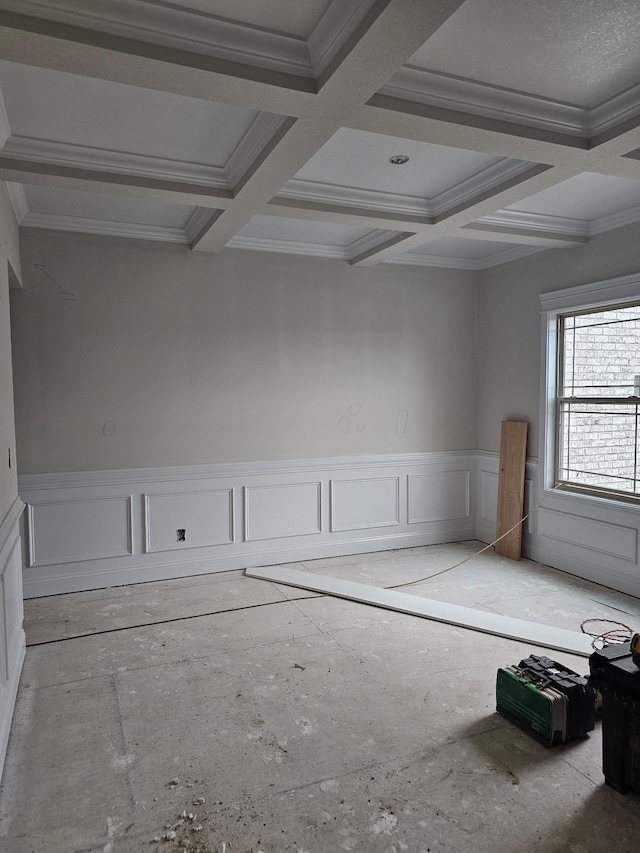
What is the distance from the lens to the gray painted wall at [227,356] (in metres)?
4.49

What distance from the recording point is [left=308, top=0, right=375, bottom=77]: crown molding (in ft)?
6.47

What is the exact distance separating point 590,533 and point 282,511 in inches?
102

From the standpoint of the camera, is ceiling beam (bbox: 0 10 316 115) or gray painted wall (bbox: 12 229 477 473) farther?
gray painted wall (bbox: 12 229 477 473)

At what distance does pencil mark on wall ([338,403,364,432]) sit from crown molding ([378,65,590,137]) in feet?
10.3

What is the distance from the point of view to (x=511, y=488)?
18.1ft

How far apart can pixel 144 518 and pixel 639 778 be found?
3741 millimetres

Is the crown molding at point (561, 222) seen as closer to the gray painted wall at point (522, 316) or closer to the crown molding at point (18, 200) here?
the gray painted wall at point (522, 316)

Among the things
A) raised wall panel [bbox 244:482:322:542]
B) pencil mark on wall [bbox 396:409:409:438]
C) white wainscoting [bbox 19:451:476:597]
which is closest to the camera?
white wainscoting [bbox 19:451:476:597]

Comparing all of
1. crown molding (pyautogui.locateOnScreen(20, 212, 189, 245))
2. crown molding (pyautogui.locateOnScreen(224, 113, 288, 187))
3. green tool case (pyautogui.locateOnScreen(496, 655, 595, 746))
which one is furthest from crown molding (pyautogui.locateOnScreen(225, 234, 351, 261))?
green tool case (pyautogui.locateOnScreen(496, 655, 595, 746))

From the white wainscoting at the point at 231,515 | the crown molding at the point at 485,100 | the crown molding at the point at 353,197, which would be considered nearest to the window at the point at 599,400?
the white wainscoting at the point at 231,515

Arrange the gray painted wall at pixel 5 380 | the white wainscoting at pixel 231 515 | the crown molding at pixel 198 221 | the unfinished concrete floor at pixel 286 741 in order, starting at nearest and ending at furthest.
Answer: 1. the unfinished concrete floor at pixel 286 741
2. the gray painted wall at pixel 5 380
3. the crown molding at pixel 198 221
4. the white wainscoting at pixel 231 515

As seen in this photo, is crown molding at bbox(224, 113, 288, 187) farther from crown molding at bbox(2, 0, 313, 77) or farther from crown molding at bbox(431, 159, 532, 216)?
crown molding at bbox(431, 159, 532, 216)

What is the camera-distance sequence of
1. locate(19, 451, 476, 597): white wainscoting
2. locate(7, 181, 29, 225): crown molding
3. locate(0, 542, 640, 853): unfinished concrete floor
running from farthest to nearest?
1. locate(19, 451, 476, 597): white wainscoting
2. locate(7, 181, 29, 225): crown molding
3. locate(0, 542, 640, 853): unfinished concrete floor

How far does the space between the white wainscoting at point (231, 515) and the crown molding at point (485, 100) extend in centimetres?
334
